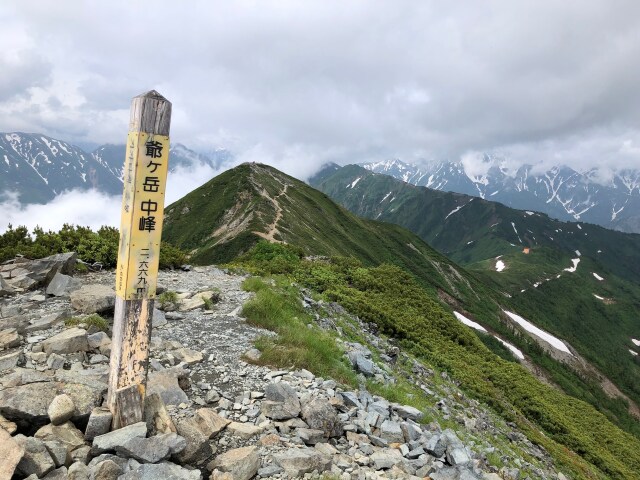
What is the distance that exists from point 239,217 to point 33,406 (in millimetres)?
81052

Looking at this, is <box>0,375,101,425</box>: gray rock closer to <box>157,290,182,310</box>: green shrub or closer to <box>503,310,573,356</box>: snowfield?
<box>157,290,182,310</box>: green shrub

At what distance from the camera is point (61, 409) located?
18.9ft

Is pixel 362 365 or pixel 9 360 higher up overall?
pixel 9 360

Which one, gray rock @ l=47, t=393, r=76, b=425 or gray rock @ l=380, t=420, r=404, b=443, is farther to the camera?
gray rock @ l=380, t=420, r=404, b=443

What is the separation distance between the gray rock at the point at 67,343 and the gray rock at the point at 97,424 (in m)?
3.02

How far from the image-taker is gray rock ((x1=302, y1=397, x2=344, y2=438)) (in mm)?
7336

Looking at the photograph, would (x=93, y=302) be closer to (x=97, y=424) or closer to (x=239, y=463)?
(x=97, y=424)

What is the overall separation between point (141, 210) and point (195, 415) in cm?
364

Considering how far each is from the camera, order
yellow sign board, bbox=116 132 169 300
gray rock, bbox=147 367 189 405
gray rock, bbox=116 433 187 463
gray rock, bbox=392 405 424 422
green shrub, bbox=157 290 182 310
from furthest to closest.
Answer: green shrub, bbox=157 290 182 310 < gray rock, bbox=392 405 424 422 < gray rock, bbox=147 367 189 405 < yellow sign board, bbox=116 132 169 300 < gray rock, bbox=116 433 187 463

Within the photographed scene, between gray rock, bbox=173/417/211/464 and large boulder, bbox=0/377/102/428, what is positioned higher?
large boulder, bbox=0/377/102/428

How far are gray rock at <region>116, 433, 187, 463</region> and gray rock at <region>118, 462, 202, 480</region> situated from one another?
148 mm

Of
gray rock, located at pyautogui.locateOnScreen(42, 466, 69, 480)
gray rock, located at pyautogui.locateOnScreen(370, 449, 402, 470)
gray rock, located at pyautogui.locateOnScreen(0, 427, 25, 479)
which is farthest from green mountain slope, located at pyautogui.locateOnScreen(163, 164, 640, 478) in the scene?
gray rock, located at pyautogui.locateOnScreen(0, 427, 25, 479)

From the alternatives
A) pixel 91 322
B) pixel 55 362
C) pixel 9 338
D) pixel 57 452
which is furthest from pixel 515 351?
pixel 57 452

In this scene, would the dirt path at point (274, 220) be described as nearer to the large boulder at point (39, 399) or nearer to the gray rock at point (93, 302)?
the gray rock at point (93, 302)
